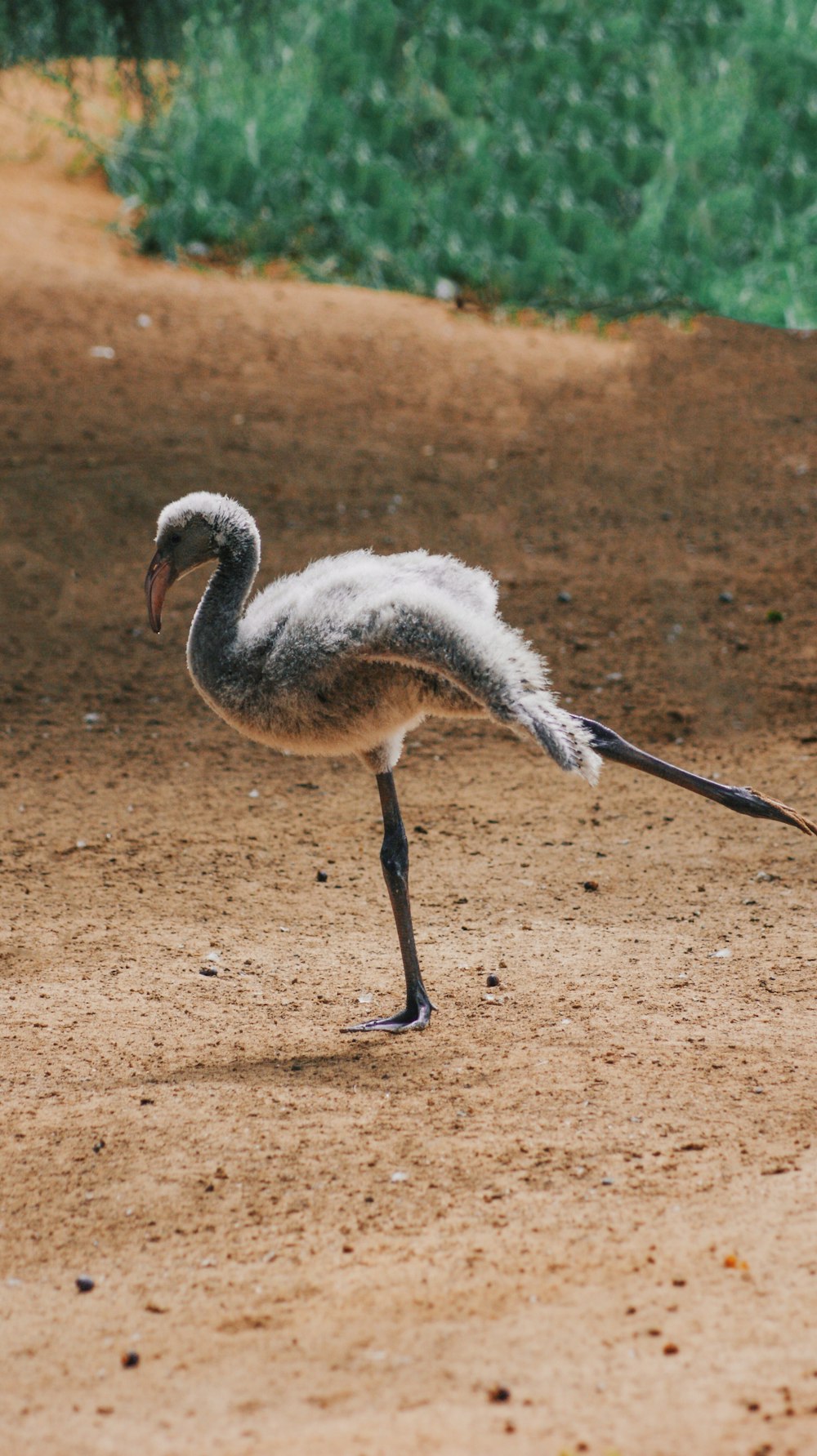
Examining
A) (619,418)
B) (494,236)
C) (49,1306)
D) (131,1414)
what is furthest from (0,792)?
(494,236)

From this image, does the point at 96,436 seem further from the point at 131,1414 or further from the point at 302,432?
the point at 131,1414

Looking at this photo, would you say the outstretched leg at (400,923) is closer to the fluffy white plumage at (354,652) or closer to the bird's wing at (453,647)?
the fluffy white plumage at (354,652)

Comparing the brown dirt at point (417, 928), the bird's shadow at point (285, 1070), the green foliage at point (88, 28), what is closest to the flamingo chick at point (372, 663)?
the bird's shadow at point (285, 1070)

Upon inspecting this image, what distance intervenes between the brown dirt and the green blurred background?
896 mm

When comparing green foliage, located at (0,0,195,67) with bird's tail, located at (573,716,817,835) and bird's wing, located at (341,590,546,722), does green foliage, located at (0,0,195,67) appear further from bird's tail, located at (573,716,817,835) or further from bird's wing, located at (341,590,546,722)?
bird's tail, located at (573,716,817,835)

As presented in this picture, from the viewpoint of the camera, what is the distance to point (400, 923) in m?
Result: 4.64

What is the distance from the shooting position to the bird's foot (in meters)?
4.60

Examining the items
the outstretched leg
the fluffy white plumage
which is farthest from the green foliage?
the outstretched leg

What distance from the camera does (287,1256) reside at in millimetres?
3457

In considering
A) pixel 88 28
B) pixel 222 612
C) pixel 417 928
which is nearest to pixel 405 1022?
pixel 417 928

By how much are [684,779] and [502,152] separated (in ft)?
32.8

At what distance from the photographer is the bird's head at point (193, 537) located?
475 centimetres

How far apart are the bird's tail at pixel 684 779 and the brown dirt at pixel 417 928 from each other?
720mm

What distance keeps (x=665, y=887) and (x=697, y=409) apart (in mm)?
5393
